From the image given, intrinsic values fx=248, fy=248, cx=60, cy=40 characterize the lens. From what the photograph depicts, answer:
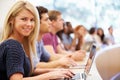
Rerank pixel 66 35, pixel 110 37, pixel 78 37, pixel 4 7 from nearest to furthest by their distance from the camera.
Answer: pixel 4 7, pixel 66 35, pixel 78 37, pixel 110 37

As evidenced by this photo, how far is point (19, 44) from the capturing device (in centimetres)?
149

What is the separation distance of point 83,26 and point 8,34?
3458 millimetres

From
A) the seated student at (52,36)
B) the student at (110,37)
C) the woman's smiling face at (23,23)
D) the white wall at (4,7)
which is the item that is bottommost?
the student at (110,37)

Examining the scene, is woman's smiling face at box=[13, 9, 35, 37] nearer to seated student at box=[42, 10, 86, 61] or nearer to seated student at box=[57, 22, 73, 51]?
seated student at box=[42, 10, 86, 61]

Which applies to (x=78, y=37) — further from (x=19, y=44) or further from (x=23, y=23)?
(x=19, y=44)

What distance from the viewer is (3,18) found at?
174 cm

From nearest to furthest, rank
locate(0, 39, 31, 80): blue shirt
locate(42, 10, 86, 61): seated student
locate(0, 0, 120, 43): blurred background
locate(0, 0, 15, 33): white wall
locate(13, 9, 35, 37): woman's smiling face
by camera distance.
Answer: locate(0, 39, 31, 80): blue shirt
locate(13, 9, 35, 37): woman's smiling face
locate(0, 0, 15, 33): white wall
locate(42, 10, 86, 61): seated student
locate(0, 0, 120, 43): blurred background

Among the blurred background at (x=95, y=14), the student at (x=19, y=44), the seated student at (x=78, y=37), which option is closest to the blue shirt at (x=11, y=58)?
the student at (x=19, y=44)

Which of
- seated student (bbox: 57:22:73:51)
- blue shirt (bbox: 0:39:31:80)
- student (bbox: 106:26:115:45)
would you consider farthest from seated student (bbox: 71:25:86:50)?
blue shirt (bbox: 0:39:31:80)

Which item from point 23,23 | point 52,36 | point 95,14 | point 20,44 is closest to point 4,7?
point 23,23

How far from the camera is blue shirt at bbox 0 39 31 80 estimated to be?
1.44 metres

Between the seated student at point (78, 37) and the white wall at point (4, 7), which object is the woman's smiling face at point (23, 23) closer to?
the white wall at point (4, 7)

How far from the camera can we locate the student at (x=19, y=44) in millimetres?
1445

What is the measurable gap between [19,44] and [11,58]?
10 cm
